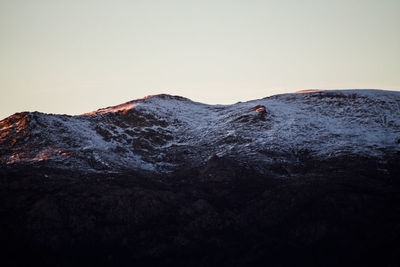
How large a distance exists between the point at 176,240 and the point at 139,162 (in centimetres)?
1811

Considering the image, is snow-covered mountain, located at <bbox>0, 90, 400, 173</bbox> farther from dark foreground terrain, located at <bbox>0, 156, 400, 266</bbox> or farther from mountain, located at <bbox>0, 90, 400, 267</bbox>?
dark foreground terrain, located at <bbox>0, 156, 400, 266</bbox>

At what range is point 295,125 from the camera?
59.0m

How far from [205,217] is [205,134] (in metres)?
24.5

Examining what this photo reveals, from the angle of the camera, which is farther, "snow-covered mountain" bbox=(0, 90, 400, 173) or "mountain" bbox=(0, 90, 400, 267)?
"snow-covered mountain" bbox=(0, 90, 400, 173)

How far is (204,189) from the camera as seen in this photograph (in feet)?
147

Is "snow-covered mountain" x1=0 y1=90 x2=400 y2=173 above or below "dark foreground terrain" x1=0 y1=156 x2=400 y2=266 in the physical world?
above

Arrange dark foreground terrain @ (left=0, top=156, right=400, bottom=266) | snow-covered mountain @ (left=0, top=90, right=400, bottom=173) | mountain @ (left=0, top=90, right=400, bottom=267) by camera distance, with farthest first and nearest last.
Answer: snow-covered mountain @ (left=0, top=90, right=400, bottom=173) < mountain @ (left=0, top=90, right=400, bottom=267) < dark foreground terrain @ (left=0, top=156, right=400, bottom=266)

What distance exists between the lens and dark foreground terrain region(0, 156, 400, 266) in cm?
3288

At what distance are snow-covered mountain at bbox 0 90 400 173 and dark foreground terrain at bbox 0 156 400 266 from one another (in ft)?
13.7

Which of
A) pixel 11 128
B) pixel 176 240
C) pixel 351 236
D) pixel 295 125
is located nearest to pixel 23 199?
pixel 176 240

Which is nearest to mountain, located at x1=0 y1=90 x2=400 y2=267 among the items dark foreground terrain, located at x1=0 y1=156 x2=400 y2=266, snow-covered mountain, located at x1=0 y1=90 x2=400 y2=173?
dark foreground terrain, located at x1=0 y1=156 x2=400 y2=266

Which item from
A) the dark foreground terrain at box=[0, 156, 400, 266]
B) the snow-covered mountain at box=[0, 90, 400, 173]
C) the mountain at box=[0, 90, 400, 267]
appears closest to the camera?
the dark foreground terrain at box=[0, 156, 400, 266]

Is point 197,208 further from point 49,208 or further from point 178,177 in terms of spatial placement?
point 49,208

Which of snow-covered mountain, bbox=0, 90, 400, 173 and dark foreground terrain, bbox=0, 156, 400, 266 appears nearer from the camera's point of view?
dark foreground terrain, bbox=0, 156, 400, 266
